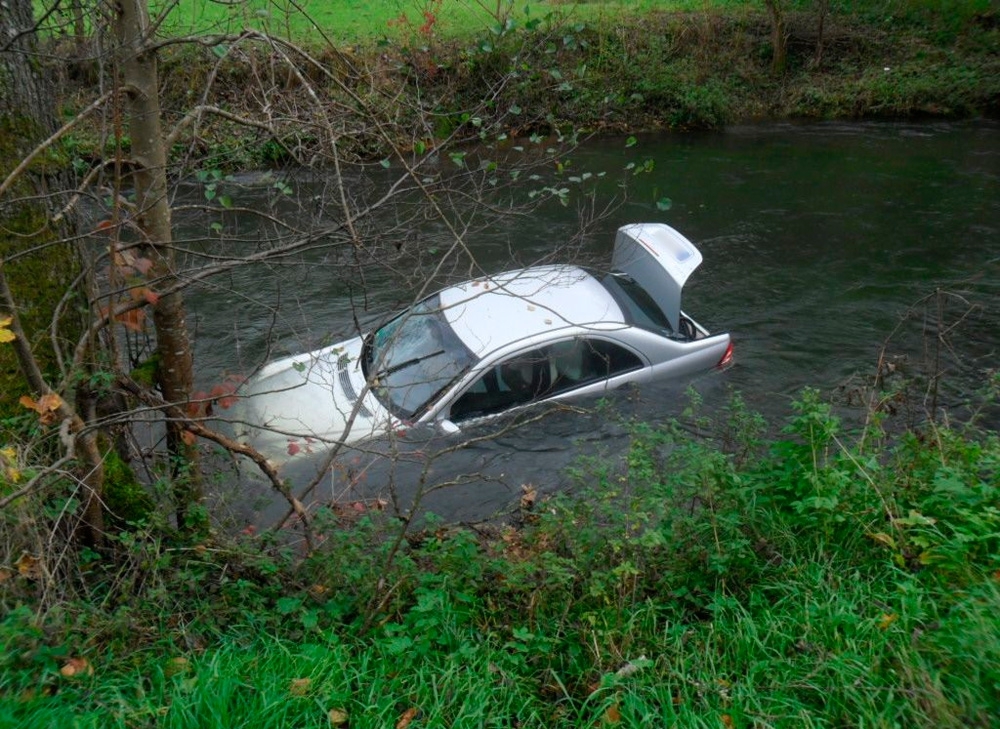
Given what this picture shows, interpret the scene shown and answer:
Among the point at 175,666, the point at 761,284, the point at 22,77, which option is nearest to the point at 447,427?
the point at 175,666

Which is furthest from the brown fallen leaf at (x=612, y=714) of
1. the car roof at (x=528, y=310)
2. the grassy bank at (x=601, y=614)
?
the car roof at (x=528, y=310)

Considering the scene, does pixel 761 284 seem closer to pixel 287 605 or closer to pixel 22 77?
pixel 287 605

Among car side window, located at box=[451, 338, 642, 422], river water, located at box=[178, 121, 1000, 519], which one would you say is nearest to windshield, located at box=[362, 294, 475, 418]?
car side window, located at box=[451, 338, 642, 422]

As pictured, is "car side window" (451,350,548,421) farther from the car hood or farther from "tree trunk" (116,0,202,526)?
"tree trunk" (116,0,202,526)

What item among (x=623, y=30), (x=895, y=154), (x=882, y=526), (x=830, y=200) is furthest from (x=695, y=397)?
(x=623, y=30)

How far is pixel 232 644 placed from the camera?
12.2ft

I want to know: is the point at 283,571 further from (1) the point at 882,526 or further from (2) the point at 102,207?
(1) the point at 882,526

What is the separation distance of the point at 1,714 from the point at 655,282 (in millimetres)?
5999

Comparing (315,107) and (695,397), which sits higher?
(315,107)

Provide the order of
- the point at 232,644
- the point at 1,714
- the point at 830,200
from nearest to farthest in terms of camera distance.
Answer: the point at 1,714 < the point at 232,644 < the point at 830,200

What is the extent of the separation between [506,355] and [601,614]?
289 centimetres

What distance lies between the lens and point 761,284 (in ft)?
34.3

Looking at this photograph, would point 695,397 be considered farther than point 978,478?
Yes

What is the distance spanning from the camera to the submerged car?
6324 mm
